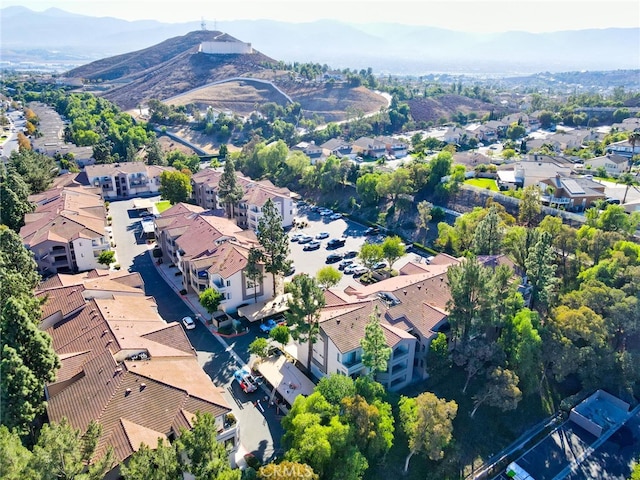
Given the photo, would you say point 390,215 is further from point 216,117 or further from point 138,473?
point 216,117

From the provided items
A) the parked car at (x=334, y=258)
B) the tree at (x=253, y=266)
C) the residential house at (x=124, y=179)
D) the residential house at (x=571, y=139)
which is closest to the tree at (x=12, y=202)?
the residential house at (x=124, y=179)

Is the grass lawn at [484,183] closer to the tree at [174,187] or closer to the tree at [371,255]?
the tree at [371,255]

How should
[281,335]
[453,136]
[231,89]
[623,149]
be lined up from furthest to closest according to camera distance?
[231,89], [453,136], [623,149], [281,335]

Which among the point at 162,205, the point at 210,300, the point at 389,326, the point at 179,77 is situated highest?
the point at 179,77

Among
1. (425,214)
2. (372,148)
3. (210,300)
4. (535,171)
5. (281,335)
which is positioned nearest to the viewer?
(281,335)

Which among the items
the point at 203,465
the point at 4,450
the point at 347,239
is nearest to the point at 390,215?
the point at 347,239

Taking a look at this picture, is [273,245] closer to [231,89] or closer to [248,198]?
[248,198]

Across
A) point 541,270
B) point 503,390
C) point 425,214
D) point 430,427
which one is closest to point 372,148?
point 425,214
